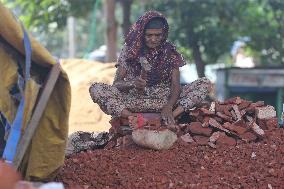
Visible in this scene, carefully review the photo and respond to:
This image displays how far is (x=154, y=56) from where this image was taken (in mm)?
5688

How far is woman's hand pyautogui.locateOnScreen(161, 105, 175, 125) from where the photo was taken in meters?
5.35

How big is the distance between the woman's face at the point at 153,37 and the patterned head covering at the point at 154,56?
5 cm

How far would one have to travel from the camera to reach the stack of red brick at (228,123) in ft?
16.7

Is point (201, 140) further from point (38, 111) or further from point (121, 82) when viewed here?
point (38, 111)

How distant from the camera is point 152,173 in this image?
4254 millimetres

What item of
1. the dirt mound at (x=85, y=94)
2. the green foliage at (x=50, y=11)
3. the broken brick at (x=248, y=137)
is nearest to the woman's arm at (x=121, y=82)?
the broken brick at (x=248, y=137)

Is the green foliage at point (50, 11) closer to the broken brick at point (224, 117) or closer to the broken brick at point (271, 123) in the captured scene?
the broken brick at point (224, 117)

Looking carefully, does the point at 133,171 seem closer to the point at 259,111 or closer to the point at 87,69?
the point at 259,111

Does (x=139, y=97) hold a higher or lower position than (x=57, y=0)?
Answer: lower

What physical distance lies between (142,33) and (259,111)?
1330mm

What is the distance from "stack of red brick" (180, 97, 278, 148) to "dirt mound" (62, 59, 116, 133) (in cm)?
506

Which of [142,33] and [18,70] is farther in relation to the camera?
[142,33]

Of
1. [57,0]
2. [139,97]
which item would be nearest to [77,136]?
[139,97]

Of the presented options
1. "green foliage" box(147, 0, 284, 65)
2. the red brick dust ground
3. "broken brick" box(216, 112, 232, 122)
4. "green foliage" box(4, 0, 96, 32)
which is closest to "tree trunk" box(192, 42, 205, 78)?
"green foliage" box(147, 0, 284, 65)
